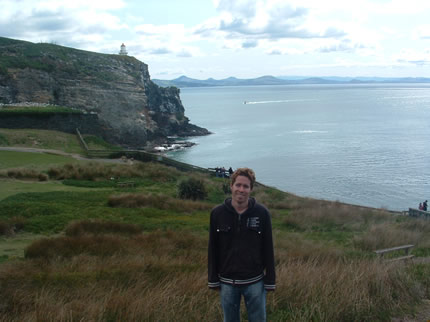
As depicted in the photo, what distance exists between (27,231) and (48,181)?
31.3ft

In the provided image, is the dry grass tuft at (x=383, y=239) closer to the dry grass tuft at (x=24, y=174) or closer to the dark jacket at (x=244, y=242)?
the dark jacket at (x=244, y=242)

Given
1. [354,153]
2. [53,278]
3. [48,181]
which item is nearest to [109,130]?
[354,153]

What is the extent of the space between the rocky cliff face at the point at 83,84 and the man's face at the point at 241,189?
50.2 meters

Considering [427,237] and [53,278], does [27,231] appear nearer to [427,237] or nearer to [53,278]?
[53,278]

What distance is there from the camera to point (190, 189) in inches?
824

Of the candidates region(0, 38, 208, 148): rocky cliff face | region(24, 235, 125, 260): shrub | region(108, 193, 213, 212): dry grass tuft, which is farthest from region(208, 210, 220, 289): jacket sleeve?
region(0, 38, 208, 148): rocky cliff face

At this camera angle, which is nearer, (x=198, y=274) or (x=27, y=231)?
(x=198, y=274)

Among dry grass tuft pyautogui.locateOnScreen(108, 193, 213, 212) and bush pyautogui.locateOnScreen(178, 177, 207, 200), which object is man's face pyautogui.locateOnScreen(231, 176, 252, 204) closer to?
dry grass tuft pyautogui.locateOnScreen(108, 193, 213, 212)

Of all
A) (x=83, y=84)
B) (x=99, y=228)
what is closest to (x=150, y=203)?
(x=99, y=228)

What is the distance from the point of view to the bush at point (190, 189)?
2077 cm

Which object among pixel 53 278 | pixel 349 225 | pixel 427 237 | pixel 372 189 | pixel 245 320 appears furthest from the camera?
pixel 372 189

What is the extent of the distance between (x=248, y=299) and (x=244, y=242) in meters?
0.56

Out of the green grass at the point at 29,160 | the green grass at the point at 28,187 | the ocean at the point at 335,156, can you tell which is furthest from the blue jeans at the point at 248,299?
the ocean at the point at 335,156

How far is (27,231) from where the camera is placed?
441 inches
